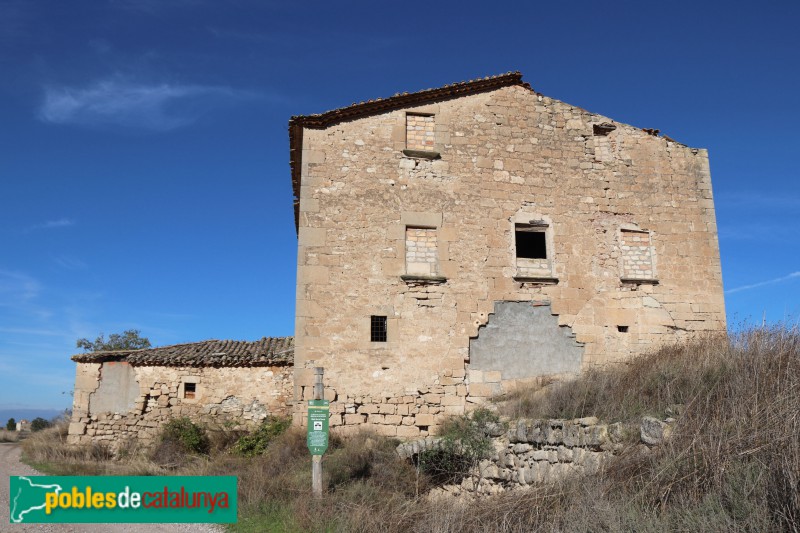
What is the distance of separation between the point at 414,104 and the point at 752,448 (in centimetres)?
1006

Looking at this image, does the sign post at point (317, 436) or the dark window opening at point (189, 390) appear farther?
the dark window opening at point (189, 390)

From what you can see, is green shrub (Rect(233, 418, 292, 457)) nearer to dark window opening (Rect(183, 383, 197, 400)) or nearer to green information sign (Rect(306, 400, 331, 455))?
dark window opening (Rect(183, 383, 197, 400))

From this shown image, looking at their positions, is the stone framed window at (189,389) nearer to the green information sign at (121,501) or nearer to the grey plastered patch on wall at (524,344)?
the green information sign at (121,501)

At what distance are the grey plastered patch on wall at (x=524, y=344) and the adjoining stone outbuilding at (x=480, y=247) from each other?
1.2 inches

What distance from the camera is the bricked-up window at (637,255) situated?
13.6m

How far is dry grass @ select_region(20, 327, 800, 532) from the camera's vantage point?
531cm

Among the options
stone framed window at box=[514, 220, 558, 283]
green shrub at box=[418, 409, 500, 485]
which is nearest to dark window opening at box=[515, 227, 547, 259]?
stone framed window at box=[514, 220, 558, 283]

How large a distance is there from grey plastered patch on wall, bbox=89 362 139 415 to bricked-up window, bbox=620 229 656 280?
1217cm

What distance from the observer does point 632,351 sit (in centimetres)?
1305

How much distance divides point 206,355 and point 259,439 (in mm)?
3256

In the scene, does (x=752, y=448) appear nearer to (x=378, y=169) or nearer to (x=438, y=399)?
(x=438, y=399)

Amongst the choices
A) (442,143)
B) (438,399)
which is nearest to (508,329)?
(438,399)

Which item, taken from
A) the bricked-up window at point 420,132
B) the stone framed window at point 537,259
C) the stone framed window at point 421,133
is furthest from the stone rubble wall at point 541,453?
the bricked-up window at point 420,132

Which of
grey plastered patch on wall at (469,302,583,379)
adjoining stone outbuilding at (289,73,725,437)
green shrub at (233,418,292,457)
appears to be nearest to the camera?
adjoining stone outbuilding at (289,73,725,437)
